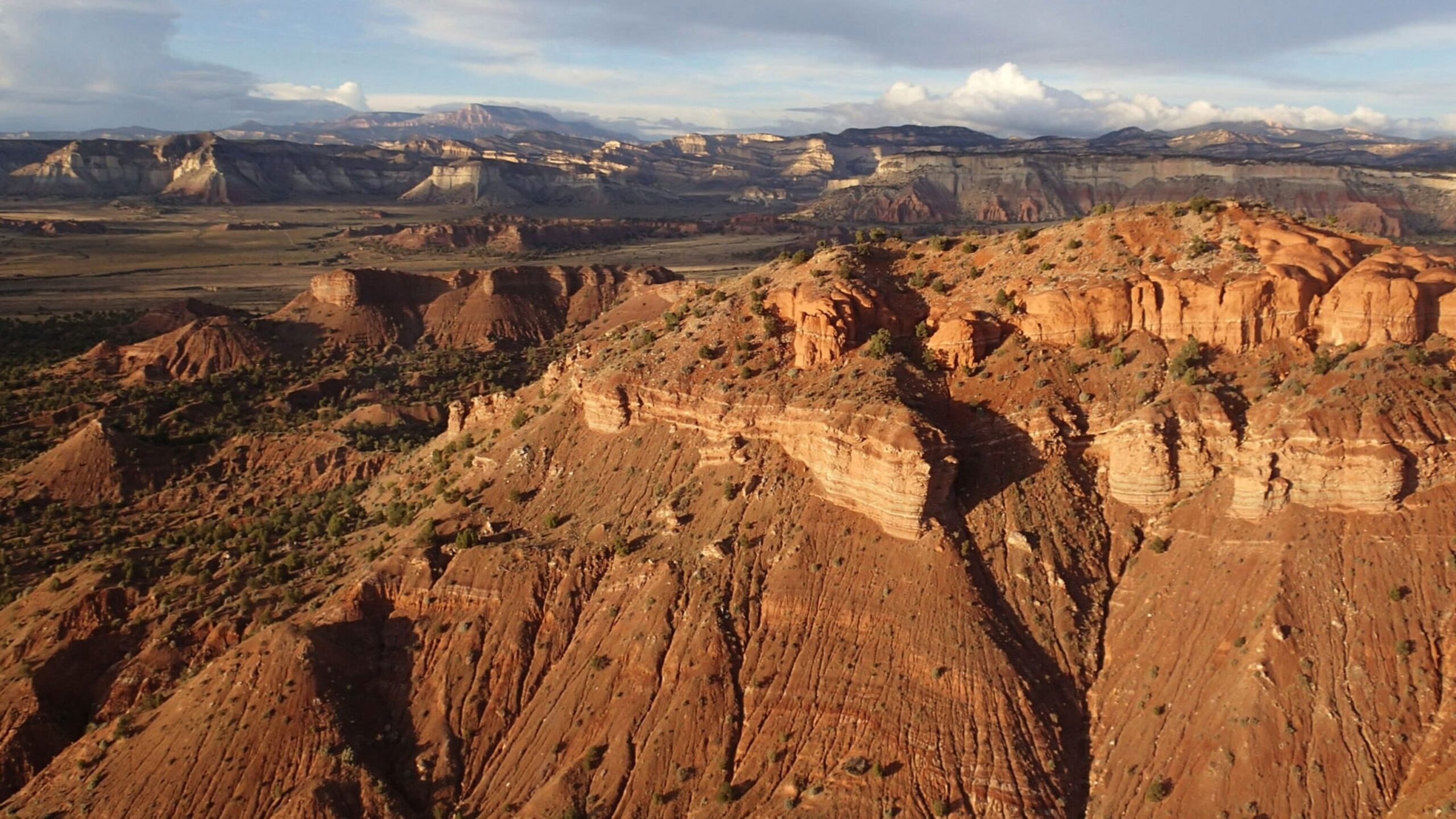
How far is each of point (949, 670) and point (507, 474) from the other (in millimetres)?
22618

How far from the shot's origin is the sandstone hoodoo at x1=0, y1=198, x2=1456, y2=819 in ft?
98.9

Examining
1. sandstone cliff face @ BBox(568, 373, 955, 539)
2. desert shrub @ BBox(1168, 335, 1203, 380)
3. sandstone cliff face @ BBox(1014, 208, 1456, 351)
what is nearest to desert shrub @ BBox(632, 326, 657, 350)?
sandstone cliff face @ BBox(568, 373, 955, 539)

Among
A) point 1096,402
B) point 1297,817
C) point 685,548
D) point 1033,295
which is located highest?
point 1033,295

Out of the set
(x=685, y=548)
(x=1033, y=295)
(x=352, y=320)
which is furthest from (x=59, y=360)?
→ (x=1033, y=295)

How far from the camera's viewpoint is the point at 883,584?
3497 cm

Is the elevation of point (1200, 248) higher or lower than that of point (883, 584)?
higher

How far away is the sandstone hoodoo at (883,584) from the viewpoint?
3014 centimetres

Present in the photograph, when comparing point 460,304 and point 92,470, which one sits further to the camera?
point 460,304

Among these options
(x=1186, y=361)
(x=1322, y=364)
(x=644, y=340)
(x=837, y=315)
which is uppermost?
(x=837, y=315)

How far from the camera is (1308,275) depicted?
1486 inches

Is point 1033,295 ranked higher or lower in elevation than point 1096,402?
higher

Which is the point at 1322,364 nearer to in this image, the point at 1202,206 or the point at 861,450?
the point at 1202,206

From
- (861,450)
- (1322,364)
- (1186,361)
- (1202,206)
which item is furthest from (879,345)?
(1322,364)

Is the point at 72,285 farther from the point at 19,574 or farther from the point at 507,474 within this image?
the point at 507,474
